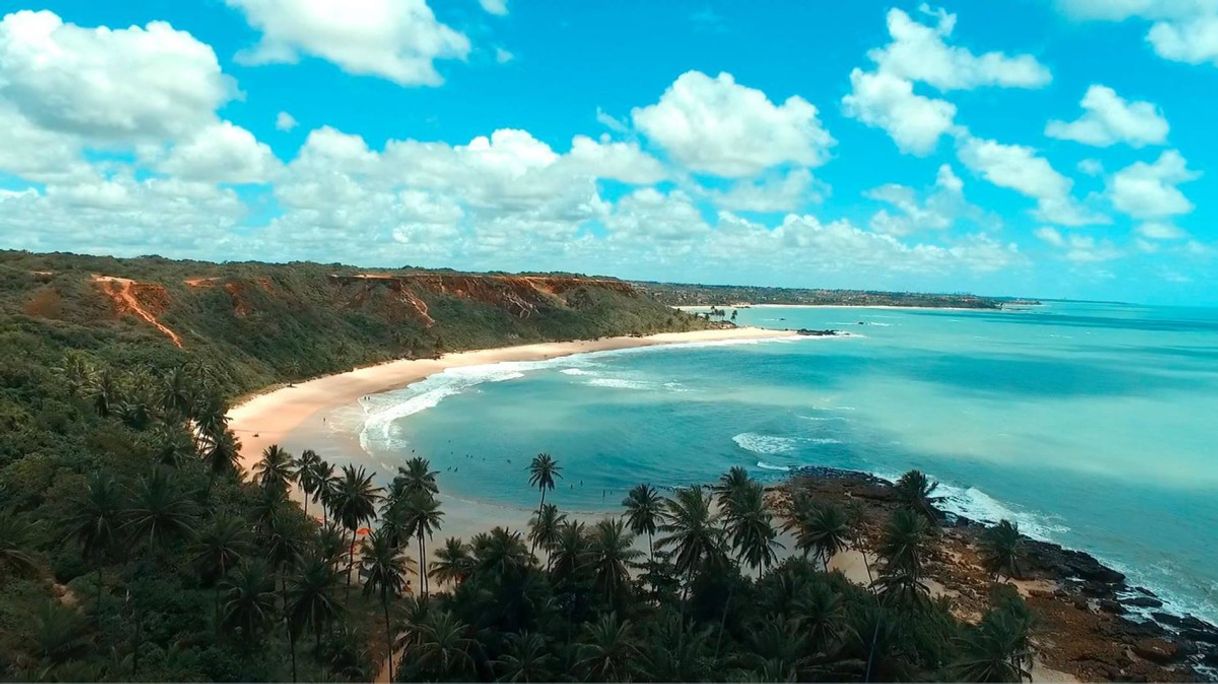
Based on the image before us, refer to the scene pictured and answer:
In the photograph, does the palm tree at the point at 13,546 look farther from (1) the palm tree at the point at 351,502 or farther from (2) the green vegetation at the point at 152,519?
(1) the palm tree at the point at 351,502

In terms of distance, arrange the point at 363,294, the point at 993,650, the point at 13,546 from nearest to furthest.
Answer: the point at 993,650, the point at 13,546, the point at 363,294

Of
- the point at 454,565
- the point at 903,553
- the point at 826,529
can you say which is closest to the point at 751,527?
the point at 826,529

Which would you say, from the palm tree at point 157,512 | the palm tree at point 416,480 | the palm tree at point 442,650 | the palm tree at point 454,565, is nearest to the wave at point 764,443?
the palm tree at point 416,480

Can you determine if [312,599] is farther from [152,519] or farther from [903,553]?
[903,553]

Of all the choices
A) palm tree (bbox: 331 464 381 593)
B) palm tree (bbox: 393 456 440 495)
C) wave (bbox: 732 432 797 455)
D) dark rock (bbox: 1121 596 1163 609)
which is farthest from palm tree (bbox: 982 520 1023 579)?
wave (bbox: 732 432 797 455)

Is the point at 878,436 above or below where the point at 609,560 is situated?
below

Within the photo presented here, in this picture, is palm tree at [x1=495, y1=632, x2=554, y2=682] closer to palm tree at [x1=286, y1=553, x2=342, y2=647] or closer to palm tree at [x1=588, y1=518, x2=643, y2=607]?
palm tree at [x1=588, y1=518, x2=643, y2=607]
